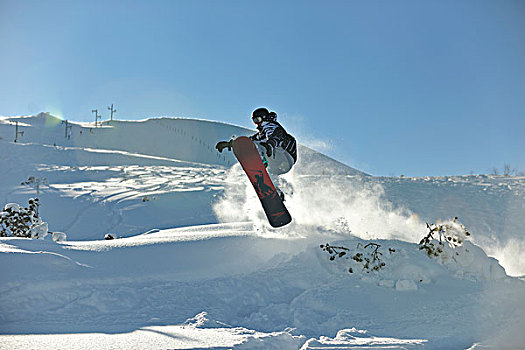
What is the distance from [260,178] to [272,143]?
53 centimetres

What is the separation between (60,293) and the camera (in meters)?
3.39

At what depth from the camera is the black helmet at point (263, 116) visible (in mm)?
5949

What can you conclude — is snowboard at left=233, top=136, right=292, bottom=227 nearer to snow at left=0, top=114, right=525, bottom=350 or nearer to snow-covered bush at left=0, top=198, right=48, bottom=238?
snow at left=0, top=114, right=525, bottom=350

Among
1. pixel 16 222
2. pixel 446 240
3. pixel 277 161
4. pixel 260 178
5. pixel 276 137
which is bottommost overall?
pixel 446 240

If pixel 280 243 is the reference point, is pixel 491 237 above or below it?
above

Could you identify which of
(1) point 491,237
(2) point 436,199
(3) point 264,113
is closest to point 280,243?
(3) point 264,113

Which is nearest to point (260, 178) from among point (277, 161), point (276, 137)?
point (277, 161)

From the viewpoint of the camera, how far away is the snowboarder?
5.73m

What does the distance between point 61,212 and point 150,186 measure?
3.52 m

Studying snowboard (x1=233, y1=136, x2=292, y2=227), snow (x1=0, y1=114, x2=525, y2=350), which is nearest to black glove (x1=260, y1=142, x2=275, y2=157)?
snowboard (x1=233, y1=136, x2=292, y2=227)

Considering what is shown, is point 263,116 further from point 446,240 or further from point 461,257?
point 461,257

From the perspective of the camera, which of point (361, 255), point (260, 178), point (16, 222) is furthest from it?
point (16, 222)

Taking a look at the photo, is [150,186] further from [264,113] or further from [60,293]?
[60,293]

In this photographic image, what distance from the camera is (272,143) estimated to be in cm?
573
